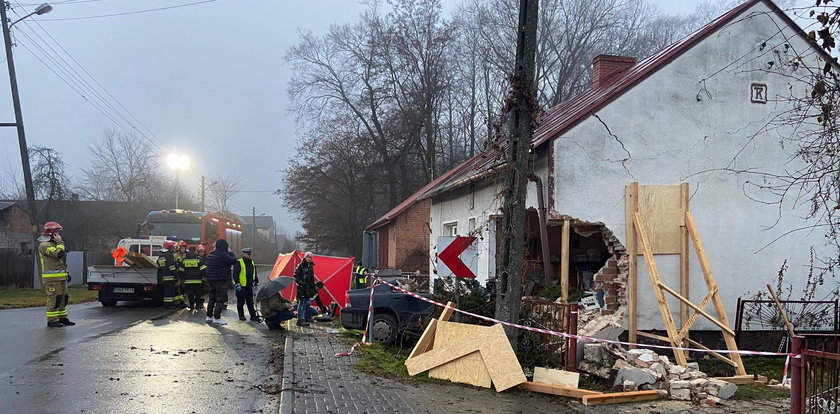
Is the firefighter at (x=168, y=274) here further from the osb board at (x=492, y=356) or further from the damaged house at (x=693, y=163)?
the osb board at (x=492, y=356)

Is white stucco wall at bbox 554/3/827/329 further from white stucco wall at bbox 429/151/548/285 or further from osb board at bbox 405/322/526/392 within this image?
osb board at bbox 405/322/526/392

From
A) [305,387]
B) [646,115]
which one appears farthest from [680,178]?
[305,387]

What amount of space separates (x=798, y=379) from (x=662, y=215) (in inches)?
230

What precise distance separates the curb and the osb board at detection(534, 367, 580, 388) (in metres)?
2.89

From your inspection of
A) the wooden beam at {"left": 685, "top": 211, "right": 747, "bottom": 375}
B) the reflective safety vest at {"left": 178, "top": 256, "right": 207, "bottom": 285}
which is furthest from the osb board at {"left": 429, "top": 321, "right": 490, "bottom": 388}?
the reflective safety vest at {"left": 178, "top": 256, "right": 207, "bottom": 285}

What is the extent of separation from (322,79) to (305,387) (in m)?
34.4

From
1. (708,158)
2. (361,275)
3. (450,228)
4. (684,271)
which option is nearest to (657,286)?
(684,271)

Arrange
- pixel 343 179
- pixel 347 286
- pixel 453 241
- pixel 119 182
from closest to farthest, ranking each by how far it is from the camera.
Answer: pixel 453 241 → pixel 347 286 → pixel 343 179 → pixel 119 182

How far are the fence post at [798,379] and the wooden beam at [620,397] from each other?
2353 millimetres

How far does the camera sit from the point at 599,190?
10531mm

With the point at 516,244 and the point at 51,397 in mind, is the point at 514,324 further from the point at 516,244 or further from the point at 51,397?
the point at 51,397

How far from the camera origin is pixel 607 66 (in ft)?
49.9

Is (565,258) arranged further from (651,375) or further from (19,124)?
(19,124)

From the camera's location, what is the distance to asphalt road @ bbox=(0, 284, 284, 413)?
636 cm
